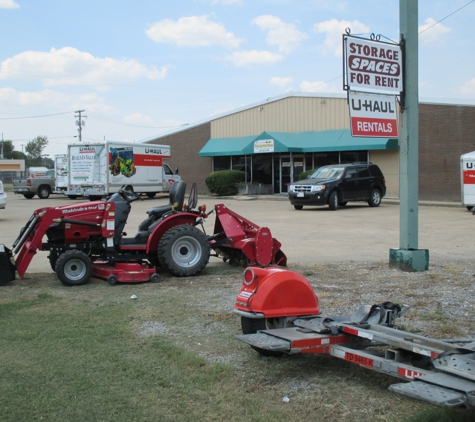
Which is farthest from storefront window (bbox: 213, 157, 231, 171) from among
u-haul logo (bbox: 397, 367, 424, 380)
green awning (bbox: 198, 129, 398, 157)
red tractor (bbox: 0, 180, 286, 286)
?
u-haul logo (bbox: 397, 367, 424, 380)

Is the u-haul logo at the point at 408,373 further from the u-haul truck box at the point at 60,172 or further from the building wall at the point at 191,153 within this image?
the building wall at the point at 191,153

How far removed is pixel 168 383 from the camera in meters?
4.57

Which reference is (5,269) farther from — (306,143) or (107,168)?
(306,143)

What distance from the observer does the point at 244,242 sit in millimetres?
9453

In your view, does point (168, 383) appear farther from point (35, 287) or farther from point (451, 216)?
point (451, 216)

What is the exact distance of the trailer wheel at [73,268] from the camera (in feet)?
27.4

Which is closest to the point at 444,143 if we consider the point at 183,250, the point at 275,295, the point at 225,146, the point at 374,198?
the point at 374,198

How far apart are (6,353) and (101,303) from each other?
82.4 inches

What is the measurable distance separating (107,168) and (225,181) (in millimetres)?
7387

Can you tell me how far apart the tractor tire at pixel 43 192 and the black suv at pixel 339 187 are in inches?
706

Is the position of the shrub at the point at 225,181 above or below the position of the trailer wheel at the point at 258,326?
above

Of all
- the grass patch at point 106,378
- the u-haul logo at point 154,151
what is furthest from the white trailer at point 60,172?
the grass patch at point 106,378

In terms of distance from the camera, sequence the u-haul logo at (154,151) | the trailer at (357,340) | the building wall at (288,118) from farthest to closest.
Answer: the u-haul logo at (154,151) → the building wall at (288,118) → the trailer at (357,340)

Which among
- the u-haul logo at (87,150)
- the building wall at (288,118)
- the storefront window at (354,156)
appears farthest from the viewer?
the building wall at (288,118)
